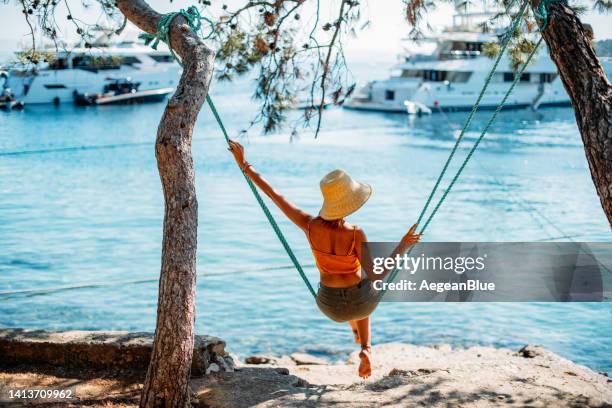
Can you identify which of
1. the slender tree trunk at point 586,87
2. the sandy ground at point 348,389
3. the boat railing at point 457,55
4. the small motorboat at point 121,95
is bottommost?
the sandy ground at point 348,389

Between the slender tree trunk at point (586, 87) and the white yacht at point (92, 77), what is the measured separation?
2471 cm

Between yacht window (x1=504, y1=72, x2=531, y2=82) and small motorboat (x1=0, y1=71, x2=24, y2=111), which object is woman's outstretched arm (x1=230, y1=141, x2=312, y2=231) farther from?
yacht window (x1=504, y1=72, x2=531, y2=82)

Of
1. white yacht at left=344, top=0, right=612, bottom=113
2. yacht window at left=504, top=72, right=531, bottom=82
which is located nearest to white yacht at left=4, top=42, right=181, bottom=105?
white yacht at left=344, top=0, right=612, bottom=113

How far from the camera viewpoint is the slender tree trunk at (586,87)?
273 cm

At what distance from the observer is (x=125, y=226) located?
11508 millimetres

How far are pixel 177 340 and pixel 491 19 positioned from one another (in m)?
2.90

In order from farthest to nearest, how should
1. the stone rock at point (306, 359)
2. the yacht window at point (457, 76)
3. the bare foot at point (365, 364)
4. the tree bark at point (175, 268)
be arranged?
1. the yacht window at point (457, 76)
2. the stone rock at point (306, 359)
3. the bare foot at point (365, 364)
4. the tree bark at point (175, 268)

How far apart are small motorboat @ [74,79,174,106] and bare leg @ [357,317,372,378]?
26255 millimetres

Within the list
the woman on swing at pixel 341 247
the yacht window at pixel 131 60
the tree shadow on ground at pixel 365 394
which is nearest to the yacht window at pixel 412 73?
the yacht window at pixel 131 60

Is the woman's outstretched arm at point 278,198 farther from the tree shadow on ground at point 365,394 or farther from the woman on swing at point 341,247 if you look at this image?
the tree shadow on ground at point 365,394

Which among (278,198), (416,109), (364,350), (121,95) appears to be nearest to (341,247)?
(278,198)

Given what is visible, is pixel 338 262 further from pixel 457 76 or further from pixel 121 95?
pixel 121 95

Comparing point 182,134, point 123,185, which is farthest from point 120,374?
point 123,185

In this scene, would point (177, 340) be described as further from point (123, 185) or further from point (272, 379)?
point (123, 185)
